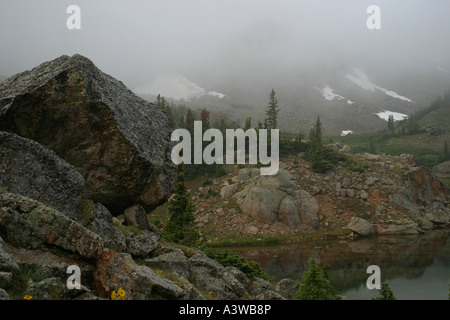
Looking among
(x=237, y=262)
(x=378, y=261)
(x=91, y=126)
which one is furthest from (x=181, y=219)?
(x=378, y=261)

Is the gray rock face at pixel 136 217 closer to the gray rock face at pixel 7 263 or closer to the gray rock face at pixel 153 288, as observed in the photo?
the gray rock face at pixel 153 288

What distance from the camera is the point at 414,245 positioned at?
4534cm

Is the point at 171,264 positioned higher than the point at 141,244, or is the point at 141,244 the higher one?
the point at 141,244

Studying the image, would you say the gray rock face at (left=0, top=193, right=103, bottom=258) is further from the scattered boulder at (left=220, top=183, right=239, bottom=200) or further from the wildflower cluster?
the scattered boulder at (left=220, top=183, right=239, bottom=200)

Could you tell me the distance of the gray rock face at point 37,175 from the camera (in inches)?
486

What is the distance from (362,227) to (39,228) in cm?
5537

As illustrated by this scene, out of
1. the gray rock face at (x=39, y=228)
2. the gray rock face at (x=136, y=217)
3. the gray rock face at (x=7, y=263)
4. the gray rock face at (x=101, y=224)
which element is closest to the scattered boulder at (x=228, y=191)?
the gray rock face at (x=136, y=217)

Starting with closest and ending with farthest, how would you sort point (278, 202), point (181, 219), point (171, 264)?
point (171, 264) → point (181, 219) → point (278, 202)

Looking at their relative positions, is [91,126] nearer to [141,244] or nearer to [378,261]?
[141,244]

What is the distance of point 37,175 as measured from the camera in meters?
13.0

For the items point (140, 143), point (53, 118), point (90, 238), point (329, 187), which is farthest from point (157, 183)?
point (329, 187)

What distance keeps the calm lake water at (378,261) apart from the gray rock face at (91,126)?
21.6 metres

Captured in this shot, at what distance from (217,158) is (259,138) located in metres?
13.2
